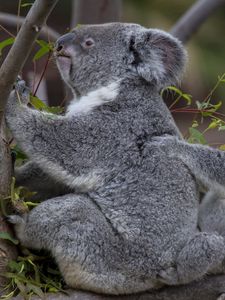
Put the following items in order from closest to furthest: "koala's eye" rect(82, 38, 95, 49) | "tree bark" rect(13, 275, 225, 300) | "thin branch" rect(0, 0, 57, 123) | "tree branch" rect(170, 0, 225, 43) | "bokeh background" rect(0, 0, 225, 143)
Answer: "thin branch" rect(0, 0, 57, 123) < "tree bark" rect(13, 275, 225, 300) < "koala's eye" rect(82, 38, 95, 49) < "tree branch" rect(170, 0, 225, 43) < "bokeh background" rect(0, 0, 225, 143)

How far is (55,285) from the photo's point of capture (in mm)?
3383

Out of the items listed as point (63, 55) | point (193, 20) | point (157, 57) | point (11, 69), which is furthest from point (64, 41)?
point (193, 20)

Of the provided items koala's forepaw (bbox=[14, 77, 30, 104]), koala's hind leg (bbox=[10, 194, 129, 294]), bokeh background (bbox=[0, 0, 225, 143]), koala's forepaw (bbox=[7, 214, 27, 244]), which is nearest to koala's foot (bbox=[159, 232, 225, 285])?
koala's hind leg (bbox=[10, 194, 129, 294])

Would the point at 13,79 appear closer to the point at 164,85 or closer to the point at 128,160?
the point at 128,160

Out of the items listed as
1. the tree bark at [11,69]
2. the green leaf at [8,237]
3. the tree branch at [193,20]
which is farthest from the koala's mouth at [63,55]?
the tree branch at [193,20]

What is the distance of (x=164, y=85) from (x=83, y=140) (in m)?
0.56

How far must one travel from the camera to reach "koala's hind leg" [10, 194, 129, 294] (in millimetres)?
3301

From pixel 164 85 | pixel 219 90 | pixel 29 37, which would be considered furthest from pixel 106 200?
pixel 219 90

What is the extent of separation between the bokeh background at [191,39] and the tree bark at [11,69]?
524 cm

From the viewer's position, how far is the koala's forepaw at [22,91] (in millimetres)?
3453

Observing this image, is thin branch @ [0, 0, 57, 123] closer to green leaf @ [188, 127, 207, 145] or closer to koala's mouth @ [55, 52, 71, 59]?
koala's mouth @ [55, 52, 71, 59]

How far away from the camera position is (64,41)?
12.6ft

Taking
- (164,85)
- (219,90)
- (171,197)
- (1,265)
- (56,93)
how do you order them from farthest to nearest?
(56,93) < (219,90) < (164,85) < (171,197) < (1,265)

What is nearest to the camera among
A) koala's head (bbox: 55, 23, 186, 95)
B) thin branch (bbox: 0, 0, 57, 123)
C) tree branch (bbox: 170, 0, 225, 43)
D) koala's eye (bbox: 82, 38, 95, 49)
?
thin branch (bbox: 0, 0, 57, 123)
